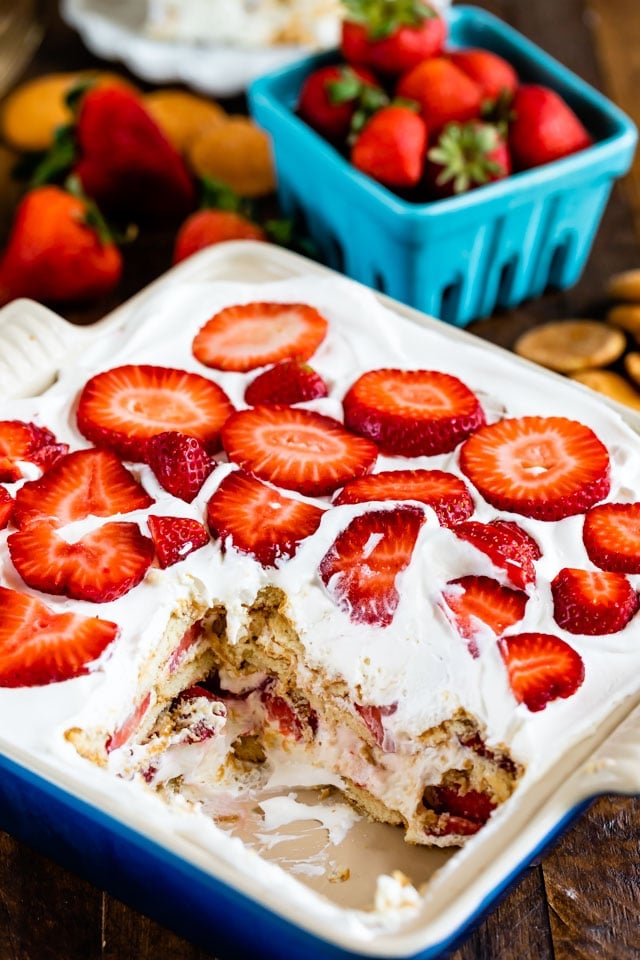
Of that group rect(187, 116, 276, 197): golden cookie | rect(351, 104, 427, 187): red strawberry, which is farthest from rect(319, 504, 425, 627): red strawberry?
rect(187, 116, 276, 197): golden cookie

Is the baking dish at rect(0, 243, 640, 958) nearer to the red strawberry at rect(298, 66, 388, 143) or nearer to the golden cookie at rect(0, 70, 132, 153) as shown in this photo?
the red strawberry at rect(298, 66, 388, 143)

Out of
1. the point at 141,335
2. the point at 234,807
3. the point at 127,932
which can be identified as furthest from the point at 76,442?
the point at 127,932

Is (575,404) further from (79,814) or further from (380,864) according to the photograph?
(79,814)

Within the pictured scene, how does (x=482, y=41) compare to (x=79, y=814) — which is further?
(x=482, y=41)

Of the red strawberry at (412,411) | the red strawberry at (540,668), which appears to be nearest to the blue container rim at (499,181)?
the red strawberry at (412,411)

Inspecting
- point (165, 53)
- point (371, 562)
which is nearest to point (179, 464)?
point (371, 562)

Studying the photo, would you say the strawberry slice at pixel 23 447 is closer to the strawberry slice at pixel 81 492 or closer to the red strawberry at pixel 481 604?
the strawberry slice at pixel 81 492

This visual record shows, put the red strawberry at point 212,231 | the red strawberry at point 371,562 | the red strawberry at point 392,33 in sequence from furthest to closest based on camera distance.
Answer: the red strawberry at point 212,231 < the red strawberry at point 392,33 < the red strawberry at point 371,562
